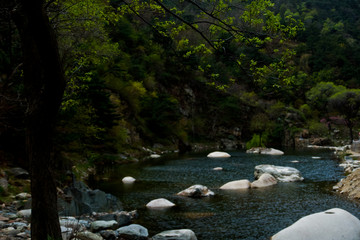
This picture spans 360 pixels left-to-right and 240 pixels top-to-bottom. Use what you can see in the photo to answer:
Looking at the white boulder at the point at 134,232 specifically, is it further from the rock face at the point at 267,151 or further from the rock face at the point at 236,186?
the rock face at the point at 267,151

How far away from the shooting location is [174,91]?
6084cm

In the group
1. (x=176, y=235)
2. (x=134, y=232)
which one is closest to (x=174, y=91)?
(x=134, y=232)

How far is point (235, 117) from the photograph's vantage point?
6266 cm

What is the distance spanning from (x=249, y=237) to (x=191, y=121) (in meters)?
51.1

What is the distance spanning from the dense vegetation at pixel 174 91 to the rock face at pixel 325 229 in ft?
14.1

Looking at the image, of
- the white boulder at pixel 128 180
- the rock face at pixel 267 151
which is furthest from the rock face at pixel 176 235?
the rock face at pixel 267 151

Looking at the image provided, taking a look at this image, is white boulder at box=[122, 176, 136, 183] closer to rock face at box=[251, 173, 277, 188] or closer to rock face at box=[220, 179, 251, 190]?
rock face at box=[220, 179, 251, 190]

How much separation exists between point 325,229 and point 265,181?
9.22 m

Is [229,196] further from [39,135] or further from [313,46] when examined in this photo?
[313,46]

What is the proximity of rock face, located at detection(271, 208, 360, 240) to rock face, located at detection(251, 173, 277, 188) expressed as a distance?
27.0 feet

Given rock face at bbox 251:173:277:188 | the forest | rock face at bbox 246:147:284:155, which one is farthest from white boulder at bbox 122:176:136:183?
rock face at bbox 246:147:284:155

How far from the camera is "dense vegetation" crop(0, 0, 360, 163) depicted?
19.0 feet

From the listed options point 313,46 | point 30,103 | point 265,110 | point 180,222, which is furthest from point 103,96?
point 313,46

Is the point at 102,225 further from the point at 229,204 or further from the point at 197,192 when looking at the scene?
the point at 197,192
